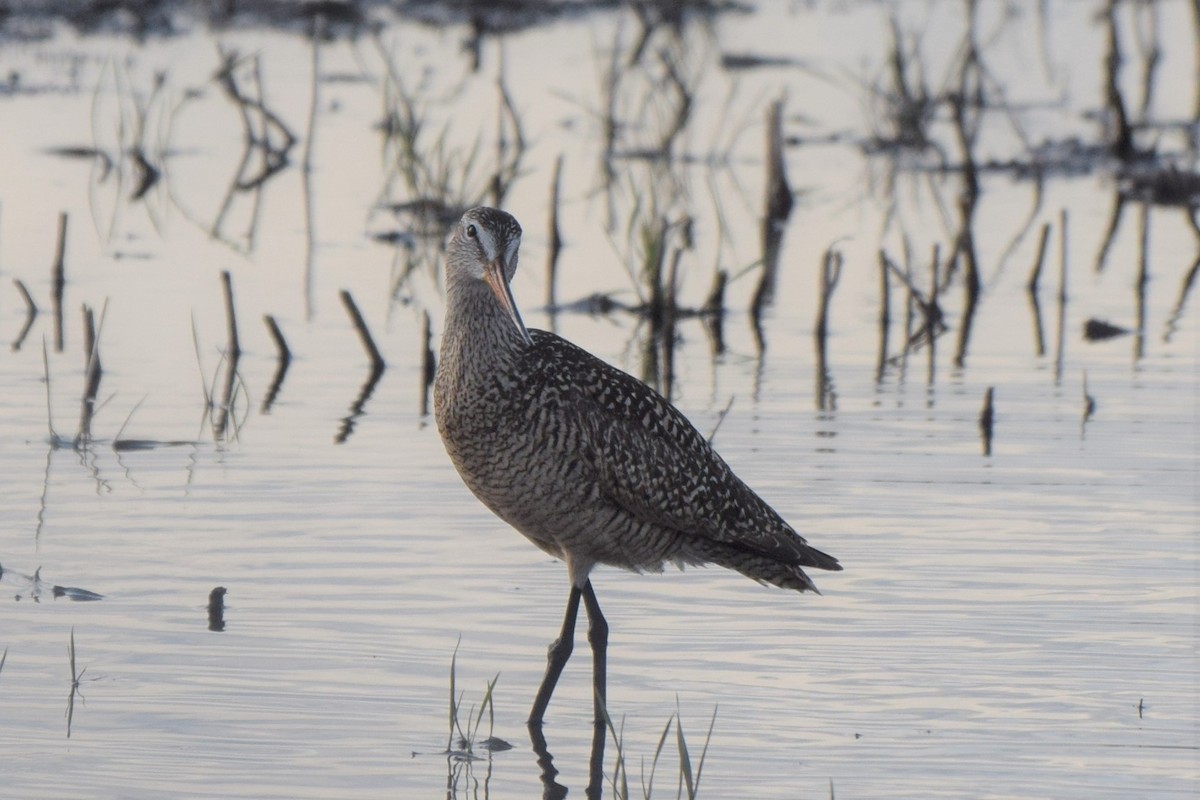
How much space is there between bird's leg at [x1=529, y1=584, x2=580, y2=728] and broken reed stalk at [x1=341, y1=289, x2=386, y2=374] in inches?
138

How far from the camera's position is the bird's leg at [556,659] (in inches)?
247

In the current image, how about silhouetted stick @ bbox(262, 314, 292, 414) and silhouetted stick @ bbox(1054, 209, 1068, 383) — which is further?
silhouetted stick @ bbox(1054, 209, 1068, 383)

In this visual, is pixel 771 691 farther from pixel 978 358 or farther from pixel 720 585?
pixel 978 358

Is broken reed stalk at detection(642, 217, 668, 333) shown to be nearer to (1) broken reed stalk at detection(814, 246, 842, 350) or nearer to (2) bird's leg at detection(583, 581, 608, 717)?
(1) broken reed stalk at detection(814, 246, 842, 350)

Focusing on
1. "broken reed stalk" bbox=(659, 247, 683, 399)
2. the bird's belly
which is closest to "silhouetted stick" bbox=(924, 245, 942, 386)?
"broken reed stalk" bbox=(659, 247, 683, 399)

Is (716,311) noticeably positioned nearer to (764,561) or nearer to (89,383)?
(89,383)

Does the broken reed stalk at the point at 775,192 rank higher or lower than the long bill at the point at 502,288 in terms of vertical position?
lower

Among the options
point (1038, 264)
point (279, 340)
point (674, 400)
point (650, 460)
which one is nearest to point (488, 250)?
point (650, 460)

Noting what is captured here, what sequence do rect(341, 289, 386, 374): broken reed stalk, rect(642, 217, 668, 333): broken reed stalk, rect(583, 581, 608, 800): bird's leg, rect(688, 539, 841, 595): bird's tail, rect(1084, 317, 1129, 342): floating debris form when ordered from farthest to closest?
1. rect(1084, 317, 1129, 342): floating debris
2. rect(642, 217, 668, 333): broken reed stalk
3. rect(341, 289, 386, 374): broken reed stalk
4. rect(688, 539, 841, 595): bird's tail
5. rect(583, 581, 608, 800): bird's leg

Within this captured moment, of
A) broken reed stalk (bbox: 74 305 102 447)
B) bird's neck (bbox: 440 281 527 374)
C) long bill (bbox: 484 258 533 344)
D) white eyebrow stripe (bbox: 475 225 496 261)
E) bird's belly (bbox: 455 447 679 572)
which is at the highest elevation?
Answer: white eyebrow stripe (bbox: 475 225 496 261)

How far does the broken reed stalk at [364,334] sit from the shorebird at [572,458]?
128 inches

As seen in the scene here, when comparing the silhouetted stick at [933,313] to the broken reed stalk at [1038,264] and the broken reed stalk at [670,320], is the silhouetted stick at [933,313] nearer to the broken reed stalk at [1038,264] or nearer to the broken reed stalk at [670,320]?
the broken reed stalk at [1038,264]

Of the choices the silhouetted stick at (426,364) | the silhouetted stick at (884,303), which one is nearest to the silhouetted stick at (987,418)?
the silhouetted stick at (884,303)

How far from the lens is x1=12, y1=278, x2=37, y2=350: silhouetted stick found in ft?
33.4
